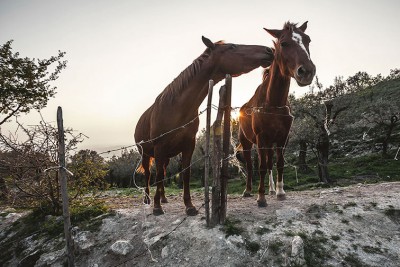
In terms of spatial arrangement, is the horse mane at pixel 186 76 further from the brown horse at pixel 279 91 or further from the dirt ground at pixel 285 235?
the dirt ground at pixel 285 235

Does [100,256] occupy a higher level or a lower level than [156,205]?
lower

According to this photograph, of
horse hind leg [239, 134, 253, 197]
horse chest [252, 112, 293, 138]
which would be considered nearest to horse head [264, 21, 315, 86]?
horse chest [252, 112, 293, 138]

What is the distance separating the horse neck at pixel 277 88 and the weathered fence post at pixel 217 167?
1640 mm

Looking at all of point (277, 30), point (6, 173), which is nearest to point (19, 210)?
point (6, 173)

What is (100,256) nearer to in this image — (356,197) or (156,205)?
(156,205)

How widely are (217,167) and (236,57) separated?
2185 millimetres

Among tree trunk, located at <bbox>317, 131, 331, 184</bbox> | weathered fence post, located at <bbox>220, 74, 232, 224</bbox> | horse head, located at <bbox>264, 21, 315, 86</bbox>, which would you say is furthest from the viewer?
tree trunk, located at <bbox>317, 131, 331, 184</bbox>

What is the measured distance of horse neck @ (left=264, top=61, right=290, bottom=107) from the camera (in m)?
5.48

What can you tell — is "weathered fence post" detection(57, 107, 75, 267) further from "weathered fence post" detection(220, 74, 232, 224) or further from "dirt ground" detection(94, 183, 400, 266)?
"weathered fence post" detection(220, 74, 232, 224)

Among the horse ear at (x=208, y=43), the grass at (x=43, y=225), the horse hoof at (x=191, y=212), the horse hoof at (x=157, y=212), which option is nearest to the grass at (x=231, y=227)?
the horse hoof at (x=191, y=212)

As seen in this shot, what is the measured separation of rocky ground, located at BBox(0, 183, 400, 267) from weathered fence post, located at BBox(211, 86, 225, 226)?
0.95ft

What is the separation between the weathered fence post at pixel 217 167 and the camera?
175 inches

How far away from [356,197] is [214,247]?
3.73m

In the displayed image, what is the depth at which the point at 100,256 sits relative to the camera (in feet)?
15.3
